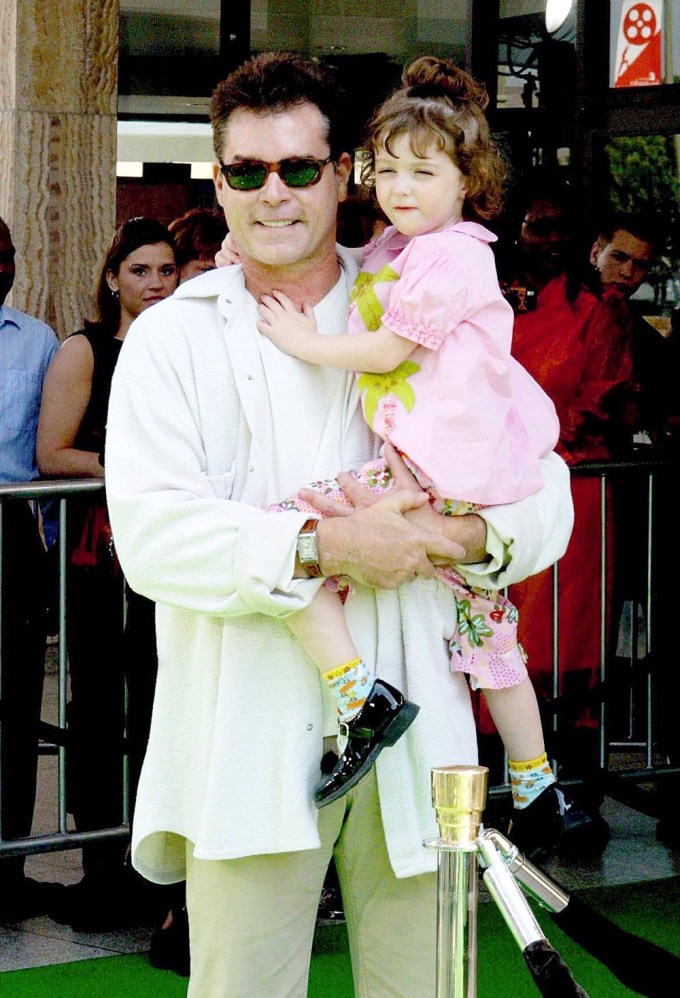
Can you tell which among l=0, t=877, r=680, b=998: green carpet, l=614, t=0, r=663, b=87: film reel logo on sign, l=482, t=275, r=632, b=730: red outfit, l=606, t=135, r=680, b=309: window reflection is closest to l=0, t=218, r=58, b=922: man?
l=0, t=877, r=680, b=998: green carpet

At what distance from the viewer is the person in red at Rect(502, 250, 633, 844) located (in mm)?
5340

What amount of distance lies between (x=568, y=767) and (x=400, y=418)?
2.56 metres

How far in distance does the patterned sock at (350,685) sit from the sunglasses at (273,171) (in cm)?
83

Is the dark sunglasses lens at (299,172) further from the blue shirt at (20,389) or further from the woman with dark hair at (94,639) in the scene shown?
the blue shirt at (20,389)

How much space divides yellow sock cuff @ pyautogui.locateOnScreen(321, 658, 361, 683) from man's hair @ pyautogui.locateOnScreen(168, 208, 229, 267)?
3.21 metres

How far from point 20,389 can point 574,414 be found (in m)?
1.84

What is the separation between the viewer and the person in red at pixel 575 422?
5.34m

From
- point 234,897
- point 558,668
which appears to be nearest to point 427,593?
point 234,897

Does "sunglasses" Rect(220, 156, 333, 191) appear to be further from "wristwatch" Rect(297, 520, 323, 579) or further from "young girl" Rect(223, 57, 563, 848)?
"wristwatch" Rect(297, 520, 323, 579)

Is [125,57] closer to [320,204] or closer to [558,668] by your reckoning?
[558,668]

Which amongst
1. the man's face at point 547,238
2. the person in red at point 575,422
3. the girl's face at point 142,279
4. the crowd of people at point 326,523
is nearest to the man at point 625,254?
the man's face at point 547,238

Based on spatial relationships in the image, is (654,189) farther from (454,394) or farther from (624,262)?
(454,394)

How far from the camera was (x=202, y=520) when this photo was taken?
8.52 feet

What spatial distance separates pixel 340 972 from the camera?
4.45m
